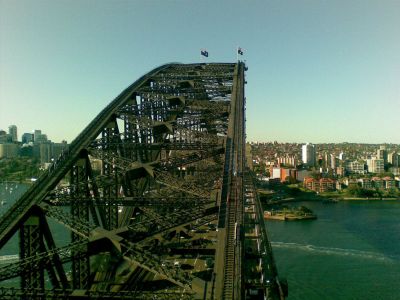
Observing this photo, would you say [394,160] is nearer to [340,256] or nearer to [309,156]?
[309,156]

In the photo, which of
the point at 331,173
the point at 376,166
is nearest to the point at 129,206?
the point at 331,173

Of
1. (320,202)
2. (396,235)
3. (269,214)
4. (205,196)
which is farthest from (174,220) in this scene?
(320,202)

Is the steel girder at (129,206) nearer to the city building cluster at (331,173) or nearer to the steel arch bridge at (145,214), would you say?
the steel arch bridge at (145,214)

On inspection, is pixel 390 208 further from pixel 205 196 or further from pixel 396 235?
pixel 205 196

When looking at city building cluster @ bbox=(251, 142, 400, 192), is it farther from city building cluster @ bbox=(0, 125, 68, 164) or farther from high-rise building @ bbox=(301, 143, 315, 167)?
city building cluster @ bbox=(0, 125, 68, 164)

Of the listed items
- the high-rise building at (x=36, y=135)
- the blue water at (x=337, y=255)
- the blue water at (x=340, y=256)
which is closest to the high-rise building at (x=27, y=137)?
the high-rise building at (x=36, y=135)
